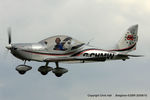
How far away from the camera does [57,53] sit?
22391 millimetres

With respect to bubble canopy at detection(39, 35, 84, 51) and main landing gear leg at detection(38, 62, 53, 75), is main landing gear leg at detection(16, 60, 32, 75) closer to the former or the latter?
main landing gear leg at detection(38, 62, 53, 75)

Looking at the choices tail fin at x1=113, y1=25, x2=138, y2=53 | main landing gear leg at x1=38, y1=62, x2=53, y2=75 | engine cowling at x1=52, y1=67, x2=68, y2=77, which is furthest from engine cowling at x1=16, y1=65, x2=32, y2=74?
tail fin at x1=113, y1=25, x2=138, y2=53

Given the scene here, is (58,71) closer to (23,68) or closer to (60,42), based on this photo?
(60,42)

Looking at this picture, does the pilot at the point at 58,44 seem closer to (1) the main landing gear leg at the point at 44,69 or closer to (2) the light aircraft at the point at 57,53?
(2) the light aircraft at the point at 57,53

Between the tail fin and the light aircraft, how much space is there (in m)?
1.20

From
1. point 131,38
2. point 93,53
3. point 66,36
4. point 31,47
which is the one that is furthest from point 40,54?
point 131,38

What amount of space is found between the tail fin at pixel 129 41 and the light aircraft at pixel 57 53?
47.1 inches

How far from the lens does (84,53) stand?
23406 millimetres

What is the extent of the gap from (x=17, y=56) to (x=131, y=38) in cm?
914

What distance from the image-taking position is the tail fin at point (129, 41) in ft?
84.2

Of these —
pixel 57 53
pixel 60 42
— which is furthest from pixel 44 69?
pixel 60 42

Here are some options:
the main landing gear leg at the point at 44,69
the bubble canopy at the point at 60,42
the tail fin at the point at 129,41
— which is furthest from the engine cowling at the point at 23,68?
the tail fin at the point at 129,41

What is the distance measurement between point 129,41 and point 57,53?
6389mm

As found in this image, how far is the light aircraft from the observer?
21603 millimetres
